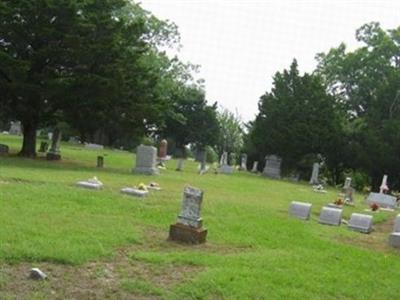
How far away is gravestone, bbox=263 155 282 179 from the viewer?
37.3 metres

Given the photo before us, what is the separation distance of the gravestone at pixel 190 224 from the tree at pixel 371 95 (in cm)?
3157

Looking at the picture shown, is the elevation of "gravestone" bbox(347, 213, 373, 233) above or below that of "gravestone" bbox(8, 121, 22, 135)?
below

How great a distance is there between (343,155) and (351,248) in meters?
31.3

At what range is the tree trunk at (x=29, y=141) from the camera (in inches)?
949

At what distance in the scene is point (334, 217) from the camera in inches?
564

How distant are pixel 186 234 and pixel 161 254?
1.27 m

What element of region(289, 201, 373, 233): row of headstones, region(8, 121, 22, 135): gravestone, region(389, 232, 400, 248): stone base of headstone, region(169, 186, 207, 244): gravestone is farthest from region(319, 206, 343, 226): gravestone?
region(8, 121, 22, 135): gravestone

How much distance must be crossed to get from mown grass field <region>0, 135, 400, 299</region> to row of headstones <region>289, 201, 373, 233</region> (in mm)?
411

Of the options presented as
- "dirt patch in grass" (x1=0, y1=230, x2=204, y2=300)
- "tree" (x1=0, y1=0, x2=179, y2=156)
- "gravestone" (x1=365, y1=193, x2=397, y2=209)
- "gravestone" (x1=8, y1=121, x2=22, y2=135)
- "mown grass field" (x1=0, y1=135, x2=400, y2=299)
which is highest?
"tree" (x1=0, y1=0, x2=179, y2=156)

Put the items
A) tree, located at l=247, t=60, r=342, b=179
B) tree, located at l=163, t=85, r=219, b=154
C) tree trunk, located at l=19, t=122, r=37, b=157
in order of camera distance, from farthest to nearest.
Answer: tree, located at l=163, t=85, r=219, b=154, tree, located at l=247, t=60, r=342, b=179, tree trunk, located at l=19, t=122, r=37, b=157

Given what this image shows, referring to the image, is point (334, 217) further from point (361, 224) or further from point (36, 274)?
point (36, 274)

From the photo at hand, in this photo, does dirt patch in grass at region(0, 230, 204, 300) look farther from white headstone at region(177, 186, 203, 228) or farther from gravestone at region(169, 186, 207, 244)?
white headstone at region(177, 186, 203, 228)

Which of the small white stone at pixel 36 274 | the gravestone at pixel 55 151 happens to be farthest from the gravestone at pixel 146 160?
the small white stone at pixel 36 274

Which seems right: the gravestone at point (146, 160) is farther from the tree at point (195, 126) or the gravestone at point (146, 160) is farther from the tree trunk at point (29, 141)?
the tree at point (195, 126)
